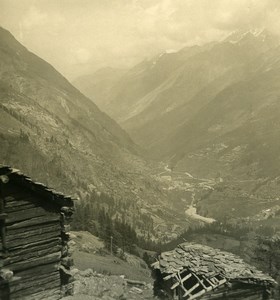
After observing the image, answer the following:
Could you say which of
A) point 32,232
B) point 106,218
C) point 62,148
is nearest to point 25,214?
point 32,232

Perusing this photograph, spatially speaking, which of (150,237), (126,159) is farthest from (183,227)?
(126,159)

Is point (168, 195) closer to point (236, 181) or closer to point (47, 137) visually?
point (236, 181)

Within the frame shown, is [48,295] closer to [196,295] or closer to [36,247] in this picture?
[36,247]

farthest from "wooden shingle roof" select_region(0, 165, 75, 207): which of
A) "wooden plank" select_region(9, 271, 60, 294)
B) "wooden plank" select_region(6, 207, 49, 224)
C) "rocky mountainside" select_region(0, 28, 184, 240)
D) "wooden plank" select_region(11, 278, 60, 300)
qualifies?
"rocky mountainside" select_region(0, 28, 184, 240)

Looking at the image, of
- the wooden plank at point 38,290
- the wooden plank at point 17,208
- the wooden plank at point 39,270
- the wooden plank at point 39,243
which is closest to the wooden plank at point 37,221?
the wooden plank at point 17,208

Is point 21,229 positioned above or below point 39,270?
above

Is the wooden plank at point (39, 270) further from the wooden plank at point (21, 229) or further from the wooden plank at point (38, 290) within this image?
the wooden plank at point (21, 229)
